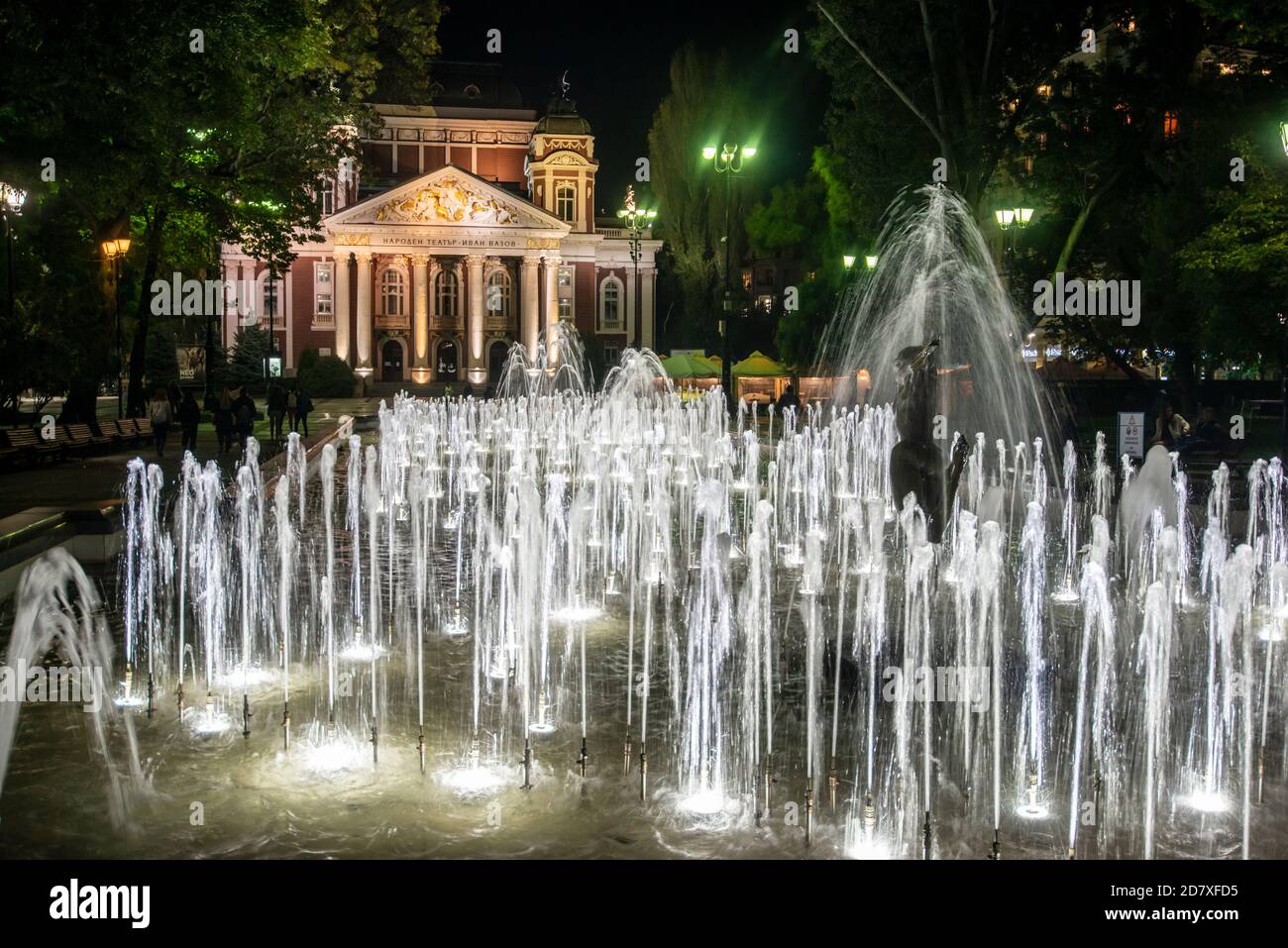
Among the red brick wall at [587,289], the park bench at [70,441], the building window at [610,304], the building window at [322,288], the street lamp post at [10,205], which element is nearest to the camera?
the street lamp post at [10,205]

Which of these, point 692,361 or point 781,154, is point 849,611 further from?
point 781,154

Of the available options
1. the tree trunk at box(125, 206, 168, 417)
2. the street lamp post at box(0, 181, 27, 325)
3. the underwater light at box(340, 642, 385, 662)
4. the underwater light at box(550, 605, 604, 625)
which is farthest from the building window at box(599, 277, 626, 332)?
the underwater light at box(340, 642, 385, 662)

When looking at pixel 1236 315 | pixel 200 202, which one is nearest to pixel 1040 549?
pixel 1236 315

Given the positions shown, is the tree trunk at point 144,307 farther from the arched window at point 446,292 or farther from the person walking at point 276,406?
the arched window at point 446,292

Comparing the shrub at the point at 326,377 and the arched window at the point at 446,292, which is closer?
the shrub at the point at 326,377

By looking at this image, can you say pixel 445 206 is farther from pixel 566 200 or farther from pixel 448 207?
pixel 566 200

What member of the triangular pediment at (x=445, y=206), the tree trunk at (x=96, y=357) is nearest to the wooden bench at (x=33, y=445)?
the tree trunk at (x=96, y=357)

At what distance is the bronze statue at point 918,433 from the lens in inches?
425

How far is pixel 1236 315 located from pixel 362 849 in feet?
86.2

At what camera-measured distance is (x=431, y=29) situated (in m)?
30.7

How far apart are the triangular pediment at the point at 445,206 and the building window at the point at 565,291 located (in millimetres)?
4520

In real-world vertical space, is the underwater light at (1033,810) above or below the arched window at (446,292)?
below

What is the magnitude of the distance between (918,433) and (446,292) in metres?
59.9

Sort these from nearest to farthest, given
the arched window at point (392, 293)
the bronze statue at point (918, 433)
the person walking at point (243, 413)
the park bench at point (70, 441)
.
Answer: the bronze statue at point (918, 433) → the park bench at point (70, 441) → the person walking at point (243, 413) → the arched window at point (392, 293)
